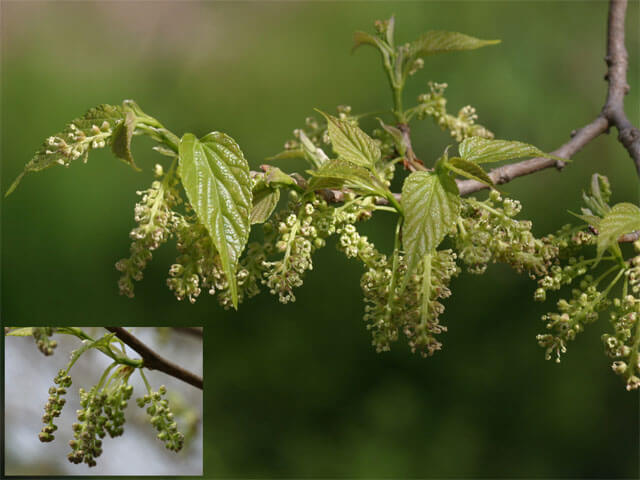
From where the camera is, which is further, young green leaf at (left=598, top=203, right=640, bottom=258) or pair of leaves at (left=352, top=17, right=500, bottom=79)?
pair of leaves at (left=352, top=17, right=500, bottom=79)

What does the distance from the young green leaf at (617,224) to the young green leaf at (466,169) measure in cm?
9

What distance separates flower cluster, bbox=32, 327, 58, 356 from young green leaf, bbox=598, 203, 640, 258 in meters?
0.60

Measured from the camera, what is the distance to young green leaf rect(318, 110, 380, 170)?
54cm

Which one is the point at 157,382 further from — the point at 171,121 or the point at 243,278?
the point at 171,121

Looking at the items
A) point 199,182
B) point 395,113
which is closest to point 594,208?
point 395,113

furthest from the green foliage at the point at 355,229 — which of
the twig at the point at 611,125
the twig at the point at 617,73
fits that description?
the twig at the point at 617,73

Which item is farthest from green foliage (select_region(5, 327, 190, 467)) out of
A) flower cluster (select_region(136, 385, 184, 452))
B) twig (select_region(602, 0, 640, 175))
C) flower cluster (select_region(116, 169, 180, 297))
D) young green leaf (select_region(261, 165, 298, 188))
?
twig (select_region(602, 0, 640, 175))

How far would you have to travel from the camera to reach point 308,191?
0.52m

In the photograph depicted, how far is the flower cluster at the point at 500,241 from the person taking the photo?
0.50m

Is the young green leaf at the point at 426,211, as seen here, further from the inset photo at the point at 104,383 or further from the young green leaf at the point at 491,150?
the inset photo at the point at 104,383

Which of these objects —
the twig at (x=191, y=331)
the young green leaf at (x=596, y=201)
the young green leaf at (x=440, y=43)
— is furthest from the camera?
the twig at (x=191, y=331)

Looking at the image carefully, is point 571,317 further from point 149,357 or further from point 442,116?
point 149,357

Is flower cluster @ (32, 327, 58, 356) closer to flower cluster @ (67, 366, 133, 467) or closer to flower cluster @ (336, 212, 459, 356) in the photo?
flower cluster @ (67, 366, 133, 467)

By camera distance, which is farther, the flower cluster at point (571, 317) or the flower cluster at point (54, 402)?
the flower cluster at point (54, 402)
